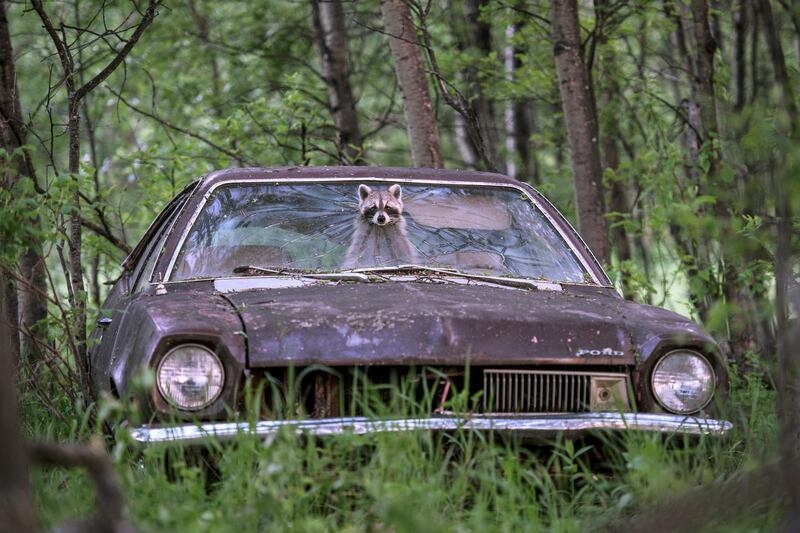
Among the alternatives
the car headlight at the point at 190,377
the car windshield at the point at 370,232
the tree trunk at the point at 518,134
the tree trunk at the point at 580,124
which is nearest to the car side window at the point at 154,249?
the car windshield at the point at 370,232

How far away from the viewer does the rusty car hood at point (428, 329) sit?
3.62m

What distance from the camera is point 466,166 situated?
A: 53.3 ft

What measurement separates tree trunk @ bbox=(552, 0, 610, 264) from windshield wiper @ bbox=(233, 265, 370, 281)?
13.1 feet

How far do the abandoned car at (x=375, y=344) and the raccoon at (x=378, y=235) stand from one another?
0.01 m

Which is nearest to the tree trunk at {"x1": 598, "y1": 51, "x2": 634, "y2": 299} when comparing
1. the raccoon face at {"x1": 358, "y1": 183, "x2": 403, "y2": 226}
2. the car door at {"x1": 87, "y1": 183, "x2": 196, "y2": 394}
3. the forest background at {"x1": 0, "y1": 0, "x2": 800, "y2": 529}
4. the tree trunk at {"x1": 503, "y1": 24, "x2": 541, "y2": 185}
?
the forest background at {"x1": 0, "y1": 0, "x2": 800, "y2": 529}

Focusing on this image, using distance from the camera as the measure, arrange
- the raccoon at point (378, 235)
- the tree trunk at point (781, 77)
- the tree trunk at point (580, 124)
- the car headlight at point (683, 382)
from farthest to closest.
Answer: the tree trunk at point (580, 124)
the raccoon at point (378, 235)
the car headlight at point (683, 382)
the tree trunk at point (781, 77)

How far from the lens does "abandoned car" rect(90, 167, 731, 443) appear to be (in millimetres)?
3535

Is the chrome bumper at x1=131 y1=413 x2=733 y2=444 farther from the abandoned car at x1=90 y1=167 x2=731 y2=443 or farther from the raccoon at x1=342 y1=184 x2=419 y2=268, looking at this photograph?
the raccoon at x1=342 y1=184 x2=419 y2=268

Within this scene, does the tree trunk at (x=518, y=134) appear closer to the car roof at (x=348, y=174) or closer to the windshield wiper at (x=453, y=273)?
the car roof at (x=348, y=174)

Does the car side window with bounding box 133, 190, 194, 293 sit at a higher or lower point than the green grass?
higher

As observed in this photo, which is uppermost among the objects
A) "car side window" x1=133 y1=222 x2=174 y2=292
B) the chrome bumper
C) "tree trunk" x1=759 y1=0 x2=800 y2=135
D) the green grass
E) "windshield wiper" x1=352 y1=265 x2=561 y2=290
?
"tree trunk" x1=759 y1=0 x2=800 y2=135

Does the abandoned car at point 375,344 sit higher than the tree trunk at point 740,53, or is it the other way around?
the tree trunk at point 740,53

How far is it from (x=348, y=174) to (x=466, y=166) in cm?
1109

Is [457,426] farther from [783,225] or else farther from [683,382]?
[783,225]
